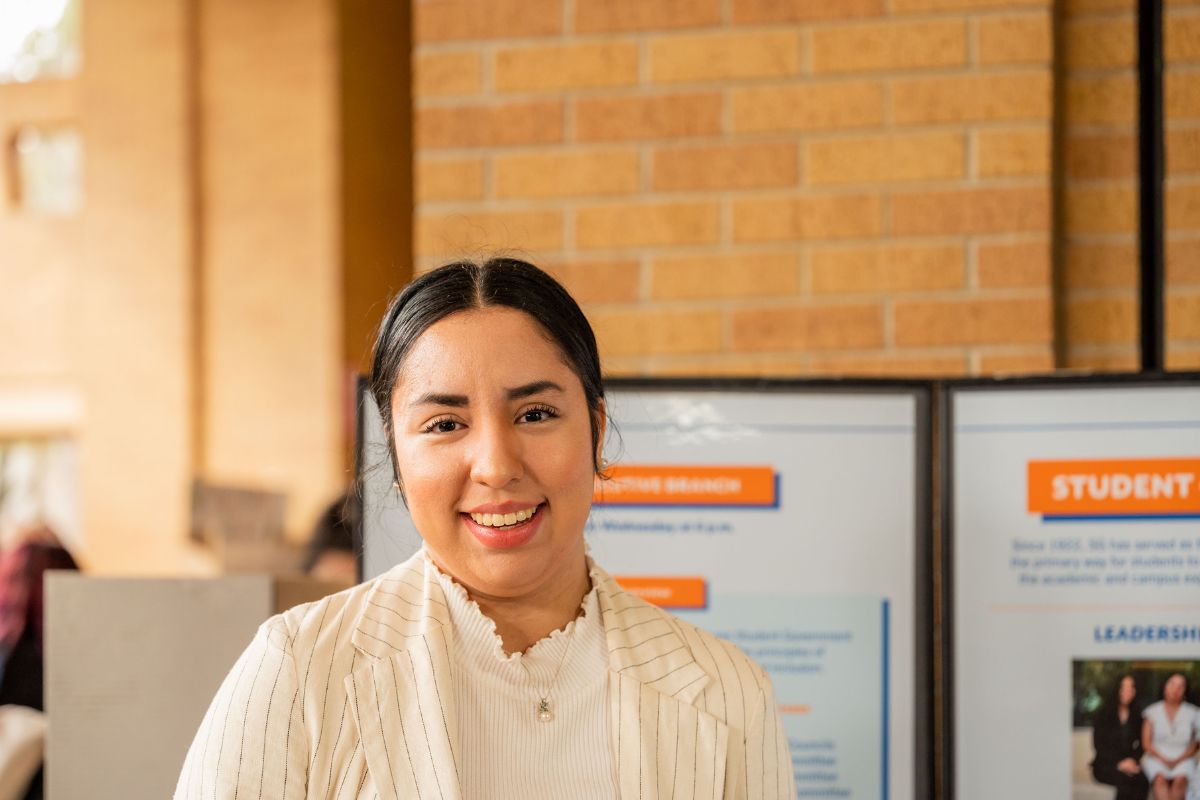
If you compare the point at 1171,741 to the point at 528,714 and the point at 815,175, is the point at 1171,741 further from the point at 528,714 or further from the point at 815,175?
the point at 815,175

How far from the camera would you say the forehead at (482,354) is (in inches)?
55.6

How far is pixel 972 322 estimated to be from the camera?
2.41 meters

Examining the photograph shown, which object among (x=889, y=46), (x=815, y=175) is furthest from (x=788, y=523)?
(x=889, y=46)

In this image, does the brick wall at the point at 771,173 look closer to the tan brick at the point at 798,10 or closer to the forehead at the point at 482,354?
the tan brick at the point at 798,10

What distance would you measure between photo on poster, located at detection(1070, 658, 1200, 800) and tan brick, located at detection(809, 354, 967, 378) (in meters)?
0.65

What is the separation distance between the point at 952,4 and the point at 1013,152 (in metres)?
0.28

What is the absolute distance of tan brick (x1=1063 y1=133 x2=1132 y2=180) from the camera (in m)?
2.50

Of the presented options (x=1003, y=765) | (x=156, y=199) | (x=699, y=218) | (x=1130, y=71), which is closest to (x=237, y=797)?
(x=1003, y=765)

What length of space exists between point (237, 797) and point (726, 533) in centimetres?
91

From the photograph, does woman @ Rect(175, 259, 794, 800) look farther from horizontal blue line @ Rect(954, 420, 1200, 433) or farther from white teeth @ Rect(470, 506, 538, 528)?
horizontal blue line @ Rect(954, 420, 1200, 433)

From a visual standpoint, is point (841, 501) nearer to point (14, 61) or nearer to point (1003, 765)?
point (1003, 765)

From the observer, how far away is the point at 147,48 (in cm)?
640

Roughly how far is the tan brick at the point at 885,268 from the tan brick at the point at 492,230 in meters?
0.47

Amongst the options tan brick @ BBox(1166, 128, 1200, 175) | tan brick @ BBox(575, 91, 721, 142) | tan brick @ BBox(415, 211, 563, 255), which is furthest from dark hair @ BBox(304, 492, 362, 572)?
tan brick @ BBox(1166, 128, 1200, 175)
